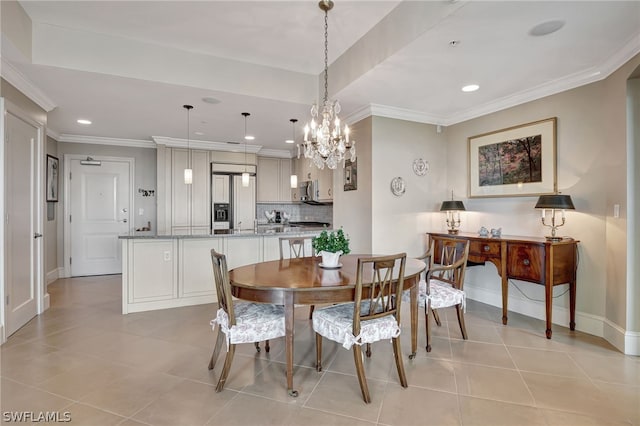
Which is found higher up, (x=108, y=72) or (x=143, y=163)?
(x=108, y=72)

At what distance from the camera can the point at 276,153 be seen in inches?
277

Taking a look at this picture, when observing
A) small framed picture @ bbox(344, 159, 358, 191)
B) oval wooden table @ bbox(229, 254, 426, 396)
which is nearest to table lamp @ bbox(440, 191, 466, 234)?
small framed picture @ bbox(344, 159, 358, 191)

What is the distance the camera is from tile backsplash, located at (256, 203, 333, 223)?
6.98m

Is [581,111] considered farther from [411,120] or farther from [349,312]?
[349,312]

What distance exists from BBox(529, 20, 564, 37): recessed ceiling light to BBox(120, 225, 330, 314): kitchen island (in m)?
3.20

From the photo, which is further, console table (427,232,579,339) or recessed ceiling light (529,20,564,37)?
console table (427,232,579,339)

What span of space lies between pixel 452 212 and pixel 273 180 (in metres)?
3.92

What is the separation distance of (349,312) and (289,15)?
2510mm

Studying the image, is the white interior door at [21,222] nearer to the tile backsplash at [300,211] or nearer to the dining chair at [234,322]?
the dining chair at [234,322]

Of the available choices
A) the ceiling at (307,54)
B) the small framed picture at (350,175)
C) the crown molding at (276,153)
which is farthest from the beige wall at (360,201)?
the crown molding at (276,153)

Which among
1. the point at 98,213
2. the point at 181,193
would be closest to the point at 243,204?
the point at 181,193

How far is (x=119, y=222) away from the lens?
6070 mm

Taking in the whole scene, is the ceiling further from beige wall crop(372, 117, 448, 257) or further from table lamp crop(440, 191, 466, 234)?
table lamp crop(440, 191, 466, 234)

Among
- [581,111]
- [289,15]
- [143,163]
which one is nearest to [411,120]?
[581,111]
